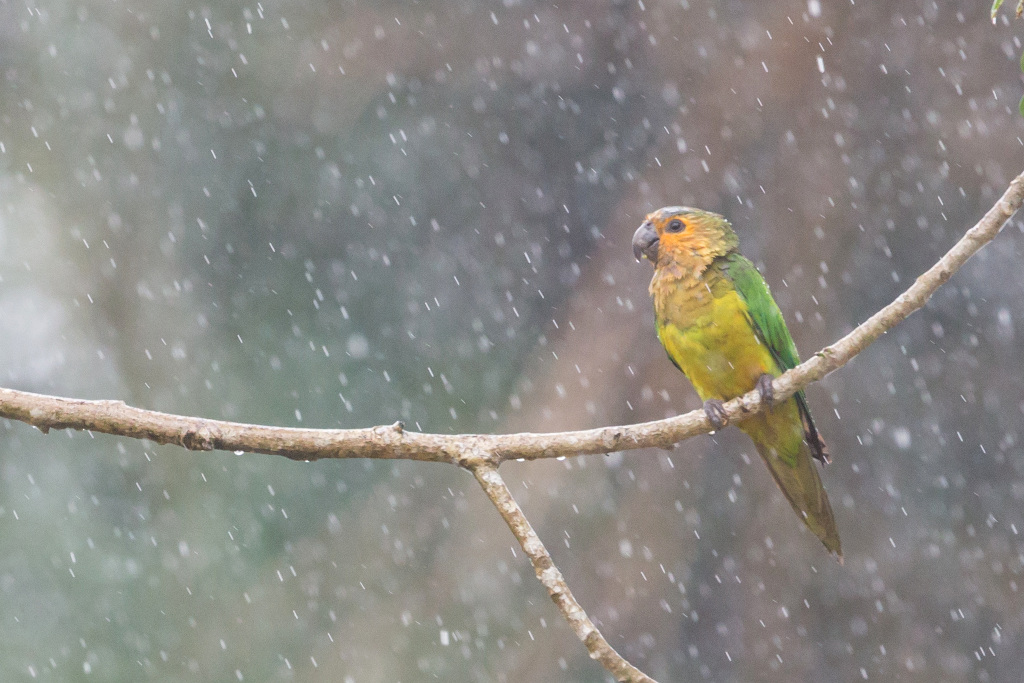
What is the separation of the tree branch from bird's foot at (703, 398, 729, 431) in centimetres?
23

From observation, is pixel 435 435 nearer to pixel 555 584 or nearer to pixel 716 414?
pixel 555 584

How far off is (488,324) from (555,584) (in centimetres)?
534

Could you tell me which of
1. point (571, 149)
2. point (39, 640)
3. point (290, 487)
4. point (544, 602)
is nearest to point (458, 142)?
point (571, 149)

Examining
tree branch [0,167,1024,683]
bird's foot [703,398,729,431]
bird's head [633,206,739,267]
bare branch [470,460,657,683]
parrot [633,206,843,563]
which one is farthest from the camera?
bird's head [633,206,739,267]

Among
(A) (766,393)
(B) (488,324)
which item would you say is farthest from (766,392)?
(B) (488,324)

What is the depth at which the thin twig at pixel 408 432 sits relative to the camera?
190 centimetres

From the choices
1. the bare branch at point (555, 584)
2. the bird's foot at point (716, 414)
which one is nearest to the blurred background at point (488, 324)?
the bird's foot at point (716, 414)

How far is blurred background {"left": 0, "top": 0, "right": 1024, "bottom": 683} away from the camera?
20.9 ft

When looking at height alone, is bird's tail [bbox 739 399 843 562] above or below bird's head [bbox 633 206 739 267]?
below

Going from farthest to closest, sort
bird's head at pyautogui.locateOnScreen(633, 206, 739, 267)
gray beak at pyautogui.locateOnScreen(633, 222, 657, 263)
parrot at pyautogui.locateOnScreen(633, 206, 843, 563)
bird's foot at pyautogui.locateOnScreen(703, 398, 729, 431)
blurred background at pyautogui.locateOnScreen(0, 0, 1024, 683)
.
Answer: blurred background at pyautogui.locateOnScreen(0, 0, 1024, 683) < gray beak at pyautogui.locateOnScreen(633, 222, 657, 263) < bird's head at pyautogui.locateOnScreen(633, 206, 739, 267) < parrot at pyautogui.locateOnScreen(633, 206, 843, 563) < bird's foot at pyautogui.locateOnScreen(703, 398, 729, 431)

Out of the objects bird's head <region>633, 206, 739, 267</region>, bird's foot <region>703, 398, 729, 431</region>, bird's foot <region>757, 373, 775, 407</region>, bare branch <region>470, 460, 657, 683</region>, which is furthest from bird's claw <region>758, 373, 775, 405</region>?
bare branch <region>470, 460, 657, 683</region>

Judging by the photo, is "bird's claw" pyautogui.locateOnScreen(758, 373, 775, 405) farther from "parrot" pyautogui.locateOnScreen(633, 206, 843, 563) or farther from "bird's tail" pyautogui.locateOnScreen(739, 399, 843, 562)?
"bird's tail" pyautogui.locateOnScreen(739, 399, 843, 562)

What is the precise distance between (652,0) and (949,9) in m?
2.05

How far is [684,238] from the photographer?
3.12 metres
